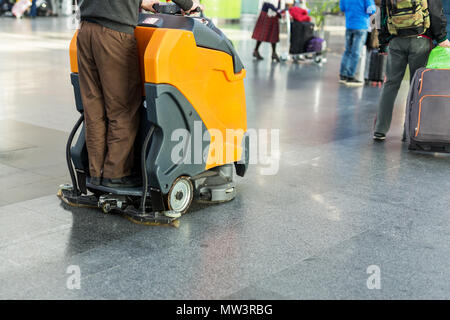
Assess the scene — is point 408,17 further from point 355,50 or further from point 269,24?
point 269,24

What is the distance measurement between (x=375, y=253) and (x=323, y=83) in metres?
6.94

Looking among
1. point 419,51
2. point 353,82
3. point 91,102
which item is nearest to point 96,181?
point 91,102

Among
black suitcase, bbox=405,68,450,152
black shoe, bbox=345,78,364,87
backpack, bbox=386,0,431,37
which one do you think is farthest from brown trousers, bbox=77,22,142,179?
black shoe, bbox=345,78,364,87

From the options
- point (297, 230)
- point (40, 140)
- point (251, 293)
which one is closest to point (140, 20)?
point (297, 230)

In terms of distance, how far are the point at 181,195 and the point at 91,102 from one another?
76 cm

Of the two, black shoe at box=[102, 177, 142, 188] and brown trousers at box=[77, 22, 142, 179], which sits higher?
brown trousers at box=[77, 22, 142, 179]

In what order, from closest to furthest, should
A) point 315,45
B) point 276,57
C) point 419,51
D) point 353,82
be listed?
point 419,51 < point 353,82 < point 315,45 < point 276,57

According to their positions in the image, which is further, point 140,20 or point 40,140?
point 40,140

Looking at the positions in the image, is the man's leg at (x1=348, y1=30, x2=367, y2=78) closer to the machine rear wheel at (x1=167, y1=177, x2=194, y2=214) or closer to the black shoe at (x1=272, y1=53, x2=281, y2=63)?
the black shoe at (x1=272, y1=53, x2=281, y2=63)

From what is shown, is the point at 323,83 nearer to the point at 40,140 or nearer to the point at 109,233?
the point at 40,140

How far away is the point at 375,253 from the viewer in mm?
3168

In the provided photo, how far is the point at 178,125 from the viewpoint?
3.50 metres

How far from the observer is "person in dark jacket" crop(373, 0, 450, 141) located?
212 inches

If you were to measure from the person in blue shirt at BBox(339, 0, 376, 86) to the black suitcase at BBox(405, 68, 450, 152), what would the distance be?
456 cm
